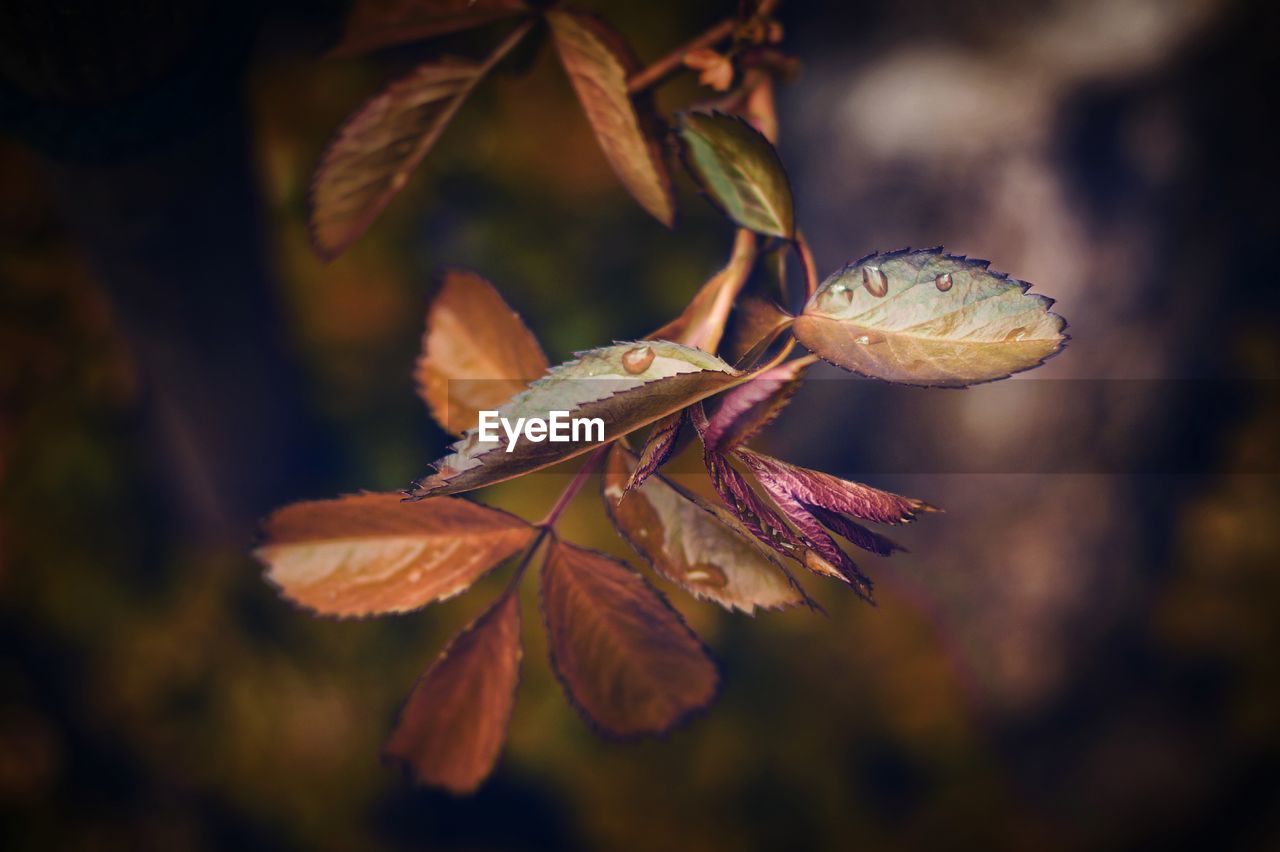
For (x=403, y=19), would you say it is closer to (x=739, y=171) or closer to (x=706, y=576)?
(x=739, y=171)

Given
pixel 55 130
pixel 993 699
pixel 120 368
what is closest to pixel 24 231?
pixel 120 368

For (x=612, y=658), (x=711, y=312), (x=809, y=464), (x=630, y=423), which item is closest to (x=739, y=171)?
(x=711, y=312)

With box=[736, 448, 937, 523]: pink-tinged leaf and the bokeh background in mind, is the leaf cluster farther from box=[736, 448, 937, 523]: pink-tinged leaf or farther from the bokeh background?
the bokeh background

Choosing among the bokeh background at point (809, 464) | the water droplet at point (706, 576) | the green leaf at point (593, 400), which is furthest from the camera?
the bokeh background at point (809, 464)

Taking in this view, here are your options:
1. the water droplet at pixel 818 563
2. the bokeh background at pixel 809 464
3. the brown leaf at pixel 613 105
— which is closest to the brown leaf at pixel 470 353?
the brown leaf at pixel 613 105

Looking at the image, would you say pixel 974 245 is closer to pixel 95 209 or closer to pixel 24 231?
pixel 95 209

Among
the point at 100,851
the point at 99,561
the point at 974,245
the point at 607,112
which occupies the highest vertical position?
the point at 607,112

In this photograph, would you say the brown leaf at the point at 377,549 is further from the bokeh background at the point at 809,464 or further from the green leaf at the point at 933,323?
the bokeh background at the point at 809,464
